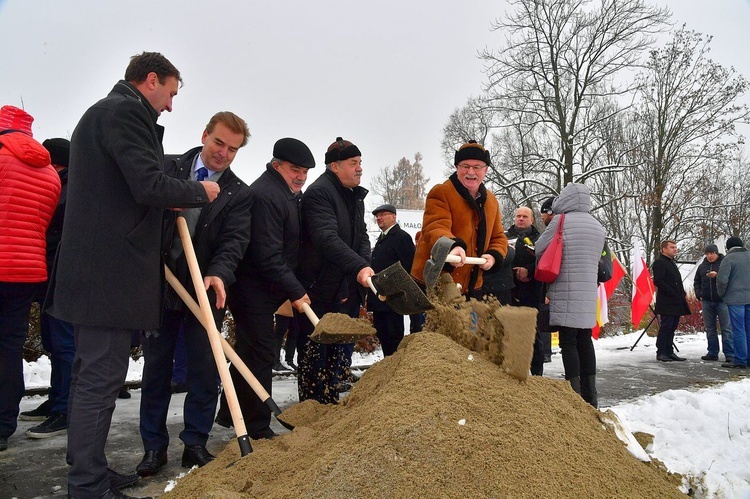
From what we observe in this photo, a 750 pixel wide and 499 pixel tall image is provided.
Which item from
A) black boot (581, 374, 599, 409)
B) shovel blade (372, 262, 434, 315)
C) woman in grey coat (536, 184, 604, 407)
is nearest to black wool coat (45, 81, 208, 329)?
shovel blade (372, 262, 434, 315)

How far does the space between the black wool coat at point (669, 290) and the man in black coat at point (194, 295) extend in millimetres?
8134

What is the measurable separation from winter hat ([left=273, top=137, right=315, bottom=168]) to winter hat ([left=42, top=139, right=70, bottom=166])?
5.79ft

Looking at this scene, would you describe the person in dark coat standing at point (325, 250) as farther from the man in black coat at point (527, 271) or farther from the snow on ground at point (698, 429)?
the man in black coat at point (527, 271)

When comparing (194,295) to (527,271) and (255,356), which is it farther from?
(527,271)

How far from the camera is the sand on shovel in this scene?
10.6ft

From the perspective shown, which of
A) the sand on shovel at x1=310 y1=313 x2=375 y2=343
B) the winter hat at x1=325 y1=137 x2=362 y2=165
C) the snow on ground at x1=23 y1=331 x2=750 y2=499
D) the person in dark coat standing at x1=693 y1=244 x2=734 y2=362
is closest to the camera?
the snow on ground at x1=23 y1=331 x2=750 y2=499

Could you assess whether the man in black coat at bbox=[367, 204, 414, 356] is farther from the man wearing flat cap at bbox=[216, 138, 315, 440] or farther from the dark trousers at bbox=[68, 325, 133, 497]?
the dark trousers at bbox=[68, 325, 133, 497]

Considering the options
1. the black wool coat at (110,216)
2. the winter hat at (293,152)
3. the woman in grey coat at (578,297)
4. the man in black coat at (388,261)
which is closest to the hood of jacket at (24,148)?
Result: the black wool coat at (110,216)

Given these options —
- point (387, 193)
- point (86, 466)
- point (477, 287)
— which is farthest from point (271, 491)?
point (387, 193)

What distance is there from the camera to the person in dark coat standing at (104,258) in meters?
2.53

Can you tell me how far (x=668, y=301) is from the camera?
30.1 ft

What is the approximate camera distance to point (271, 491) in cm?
213

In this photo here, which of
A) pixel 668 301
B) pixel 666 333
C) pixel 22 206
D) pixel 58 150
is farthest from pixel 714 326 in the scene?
pixel 22 206

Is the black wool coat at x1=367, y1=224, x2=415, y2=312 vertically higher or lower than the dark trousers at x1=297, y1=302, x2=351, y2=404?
higher
